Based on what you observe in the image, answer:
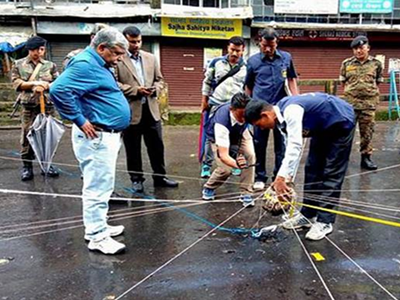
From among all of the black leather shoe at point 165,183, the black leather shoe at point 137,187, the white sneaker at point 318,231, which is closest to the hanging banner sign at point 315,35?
the black leather shoe at point 165,183

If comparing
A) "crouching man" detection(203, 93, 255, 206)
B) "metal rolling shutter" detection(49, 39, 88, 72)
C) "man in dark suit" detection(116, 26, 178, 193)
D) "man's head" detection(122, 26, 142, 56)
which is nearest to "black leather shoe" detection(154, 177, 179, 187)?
"man in dark suit" detection(116, 26, 178, 193)

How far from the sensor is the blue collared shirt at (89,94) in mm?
2967

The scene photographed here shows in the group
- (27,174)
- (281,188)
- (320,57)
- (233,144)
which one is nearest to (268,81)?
(233,144)

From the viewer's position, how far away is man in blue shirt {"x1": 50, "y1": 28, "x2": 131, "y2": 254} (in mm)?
2988

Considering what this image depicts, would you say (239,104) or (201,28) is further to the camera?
(201,28)

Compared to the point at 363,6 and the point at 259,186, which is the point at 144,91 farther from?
the point at 363,6

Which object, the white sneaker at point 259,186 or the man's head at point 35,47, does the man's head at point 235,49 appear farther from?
the man's head at point 35,47

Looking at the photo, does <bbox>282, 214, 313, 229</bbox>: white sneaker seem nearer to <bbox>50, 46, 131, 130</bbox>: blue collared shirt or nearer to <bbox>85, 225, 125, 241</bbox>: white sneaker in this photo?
<bbox>85, 225, 125, 241</bbox>: white sneaker

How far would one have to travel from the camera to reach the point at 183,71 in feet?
48.4

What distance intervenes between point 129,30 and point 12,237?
7.57 ft

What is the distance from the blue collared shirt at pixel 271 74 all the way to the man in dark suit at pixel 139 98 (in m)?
1.15

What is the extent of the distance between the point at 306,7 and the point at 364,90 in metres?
9.34

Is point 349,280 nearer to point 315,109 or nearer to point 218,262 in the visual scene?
point 218,262

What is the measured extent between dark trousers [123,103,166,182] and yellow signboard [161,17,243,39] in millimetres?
9682
